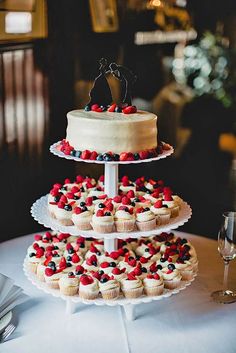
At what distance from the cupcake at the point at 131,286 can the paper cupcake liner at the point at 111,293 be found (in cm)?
3

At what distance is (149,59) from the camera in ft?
13.3

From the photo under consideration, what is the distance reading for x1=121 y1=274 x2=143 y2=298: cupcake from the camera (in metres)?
2.36

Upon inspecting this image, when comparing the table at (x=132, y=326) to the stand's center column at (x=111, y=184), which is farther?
the stand's center column at (x=111, y=184)

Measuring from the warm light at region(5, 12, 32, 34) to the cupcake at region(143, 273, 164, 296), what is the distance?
1650 mm

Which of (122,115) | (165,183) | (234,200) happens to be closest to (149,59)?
(165,183)

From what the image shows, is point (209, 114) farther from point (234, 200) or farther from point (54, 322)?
point (54, 322)

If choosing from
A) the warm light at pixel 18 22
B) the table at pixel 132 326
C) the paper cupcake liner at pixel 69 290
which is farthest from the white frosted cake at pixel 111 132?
the warm light at pixel 18 22

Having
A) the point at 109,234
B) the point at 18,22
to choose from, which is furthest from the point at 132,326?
the point at 18,22

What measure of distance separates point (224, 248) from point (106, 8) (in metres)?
1.88

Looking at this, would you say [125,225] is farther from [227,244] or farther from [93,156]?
[227,244]

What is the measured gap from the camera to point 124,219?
2.41 metres

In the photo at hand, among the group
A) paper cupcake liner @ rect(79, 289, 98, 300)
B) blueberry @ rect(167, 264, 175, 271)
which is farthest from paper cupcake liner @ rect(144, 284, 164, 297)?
paper cupcake liner @ rect(79, 289, 98, 300)

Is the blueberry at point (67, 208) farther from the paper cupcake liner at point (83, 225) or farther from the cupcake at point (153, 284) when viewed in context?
the cupcake at point (153, 284)

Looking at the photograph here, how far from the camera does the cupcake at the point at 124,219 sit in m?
2.41
